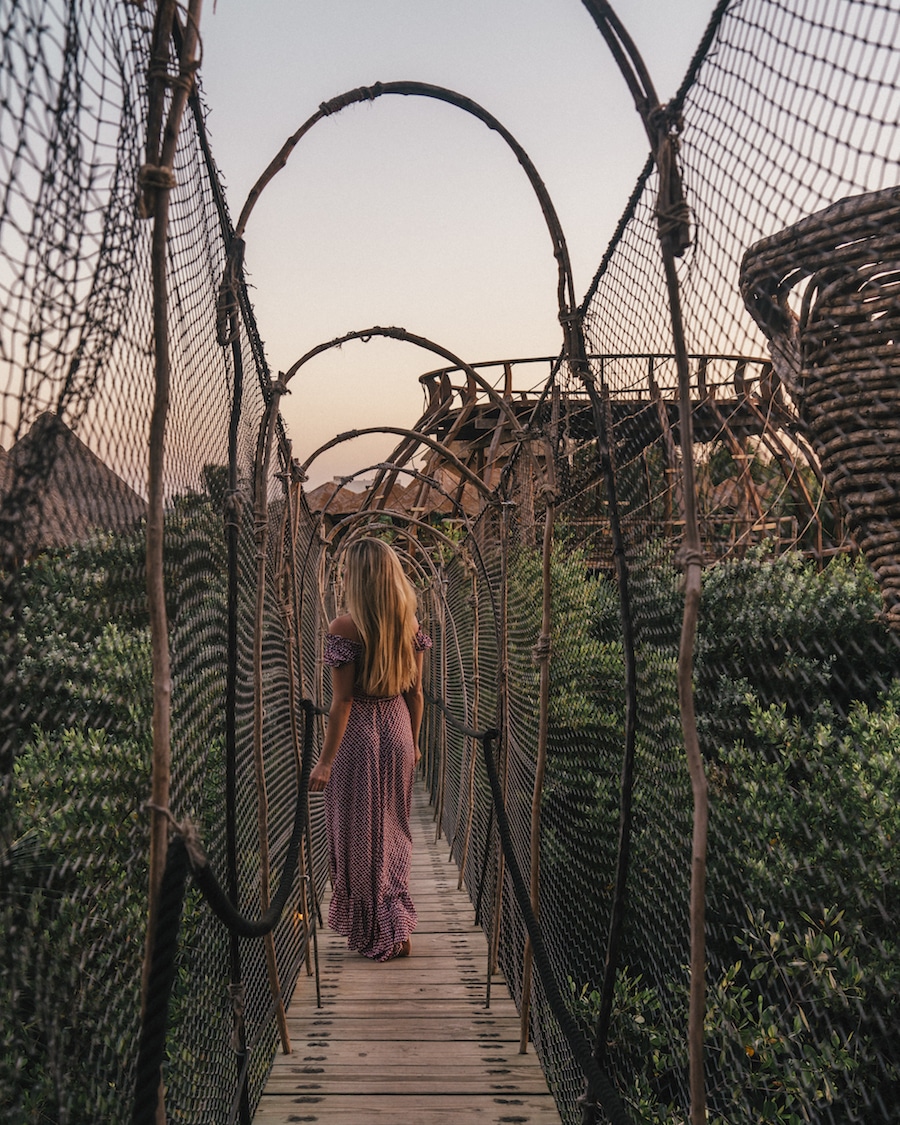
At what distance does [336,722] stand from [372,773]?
0.38 metres

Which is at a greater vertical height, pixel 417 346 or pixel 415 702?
pixel 417 346

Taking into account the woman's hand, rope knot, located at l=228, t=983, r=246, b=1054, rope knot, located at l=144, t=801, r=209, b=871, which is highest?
rope knot, located at l=144, t=801, r=209, b=871

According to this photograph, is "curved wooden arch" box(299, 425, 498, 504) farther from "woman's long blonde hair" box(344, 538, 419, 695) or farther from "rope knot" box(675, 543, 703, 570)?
"rope knot" box(675, 543, 703, 570)

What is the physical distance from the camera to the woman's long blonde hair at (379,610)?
3.76 metres

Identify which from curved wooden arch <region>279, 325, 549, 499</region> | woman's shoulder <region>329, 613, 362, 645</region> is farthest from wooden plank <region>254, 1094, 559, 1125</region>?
curved wooden arch <region>279, 325, 549, 499</region>

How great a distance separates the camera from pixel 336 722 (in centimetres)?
376

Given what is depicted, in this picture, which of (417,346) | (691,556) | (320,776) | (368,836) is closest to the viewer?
(691,556)

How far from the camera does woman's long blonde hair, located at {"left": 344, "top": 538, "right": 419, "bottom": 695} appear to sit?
3758 millimetres

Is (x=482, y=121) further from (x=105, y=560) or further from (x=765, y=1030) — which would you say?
(x=765, y=1030)

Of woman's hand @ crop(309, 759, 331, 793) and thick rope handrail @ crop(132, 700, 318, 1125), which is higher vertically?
thick rope handrail @ crop(132, 700, 318, 1125)

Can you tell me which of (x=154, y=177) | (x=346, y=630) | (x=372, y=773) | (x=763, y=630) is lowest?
(x=372, y=773)

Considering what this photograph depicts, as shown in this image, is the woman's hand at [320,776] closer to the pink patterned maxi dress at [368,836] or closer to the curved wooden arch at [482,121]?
the pink patterned maxi dress at [368,836]

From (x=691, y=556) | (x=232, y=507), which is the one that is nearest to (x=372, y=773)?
(x=232, y=507)

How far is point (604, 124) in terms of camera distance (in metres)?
2.09
